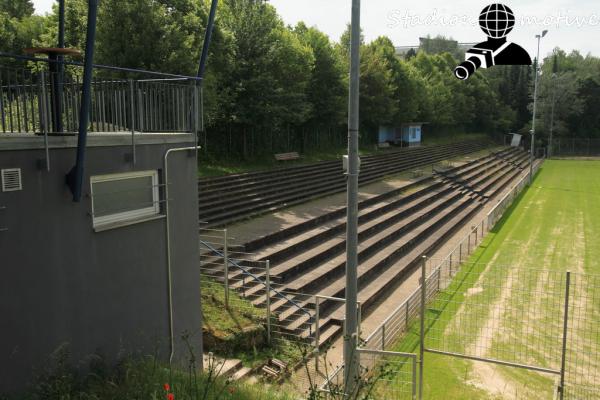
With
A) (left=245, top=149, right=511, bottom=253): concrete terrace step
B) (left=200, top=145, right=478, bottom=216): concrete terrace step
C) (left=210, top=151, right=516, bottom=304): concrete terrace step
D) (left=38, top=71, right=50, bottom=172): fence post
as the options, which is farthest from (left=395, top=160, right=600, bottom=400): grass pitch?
(left=200, top=145, right=478, bottom=216): concrete terrace step

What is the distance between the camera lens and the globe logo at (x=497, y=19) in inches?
642

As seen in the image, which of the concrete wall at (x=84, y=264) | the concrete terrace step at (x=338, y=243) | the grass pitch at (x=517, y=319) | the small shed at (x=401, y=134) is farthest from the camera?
the small shed at (x=401, y=134)

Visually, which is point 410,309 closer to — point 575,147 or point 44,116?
point 44,116

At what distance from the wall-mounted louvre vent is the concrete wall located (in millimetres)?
54

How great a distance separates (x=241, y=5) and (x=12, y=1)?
18651mm

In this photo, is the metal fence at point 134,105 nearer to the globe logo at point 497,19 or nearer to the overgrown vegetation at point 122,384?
the overgrown vegetation at point 122,384

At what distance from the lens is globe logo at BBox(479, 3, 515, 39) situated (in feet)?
53.5

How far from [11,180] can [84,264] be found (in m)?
1.29

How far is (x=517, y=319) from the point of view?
41.5 ft

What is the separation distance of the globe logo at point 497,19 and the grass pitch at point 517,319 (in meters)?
7.49

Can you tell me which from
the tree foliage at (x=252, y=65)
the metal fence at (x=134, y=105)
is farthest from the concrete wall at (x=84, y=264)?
the tree foliage at (x=252, y=65)

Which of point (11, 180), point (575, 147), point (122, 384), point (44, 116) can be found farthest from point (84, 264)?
point (575, 147)

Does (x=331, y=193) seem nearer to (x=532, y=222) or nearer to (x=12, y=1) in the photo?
(x=532, y=222)

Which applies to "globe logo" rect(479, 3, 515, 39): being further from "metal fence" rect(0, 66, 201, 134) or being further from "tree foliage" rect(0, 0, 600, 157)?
"metal fence" rect(0, 66, 201, 134)
